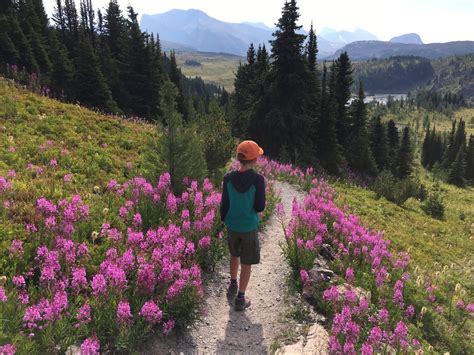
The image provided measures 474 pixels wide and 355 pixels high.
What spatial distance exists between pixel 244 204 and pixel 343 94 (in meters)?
41.7

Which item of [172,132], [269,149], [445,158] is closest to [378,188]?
[269,149]

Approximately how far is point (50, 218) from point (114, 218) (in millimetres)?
1660

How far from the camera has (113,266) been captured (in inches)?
198

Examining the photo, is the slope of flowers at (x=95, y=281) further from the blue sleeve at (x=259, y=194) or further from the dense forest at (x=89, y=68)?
the dense forest at (x=89, y=68)

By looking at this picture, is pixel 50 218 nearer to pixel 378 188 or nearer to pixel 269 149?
pixel 378 188

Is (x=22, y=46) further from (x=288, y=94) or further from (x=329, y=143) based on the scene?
(x=329, y=143)

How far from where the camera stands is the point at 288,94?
31.3m

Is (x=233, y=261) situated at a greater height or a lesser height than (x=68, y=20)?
lesser

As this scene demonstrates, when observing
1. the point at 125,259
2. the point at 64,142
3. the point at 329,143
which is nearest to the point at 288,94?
the point at 329,143

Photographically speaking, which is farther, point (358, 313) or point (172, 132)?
point (172, 132)

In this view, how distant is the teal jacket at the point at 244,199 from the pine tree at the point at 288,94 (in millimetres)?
23611

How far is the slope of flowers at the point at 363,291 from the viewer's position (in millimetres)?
5676

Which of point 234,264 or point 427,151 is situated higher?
point 234,264

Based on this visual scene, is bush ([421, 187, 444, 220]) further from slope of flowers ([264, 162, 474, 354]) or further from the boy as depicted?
the boy
